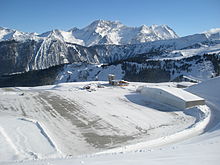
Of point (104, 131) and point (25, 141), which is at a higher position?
point (25, 141)

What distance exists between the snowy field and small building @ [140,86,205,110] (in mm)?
857

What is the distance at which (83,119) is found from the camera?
61.4ft

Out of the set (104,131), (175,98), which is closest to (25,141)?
(104,131)

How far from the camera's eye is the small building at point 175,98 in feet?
77.4

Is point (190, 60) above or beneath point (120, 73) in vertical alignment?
above

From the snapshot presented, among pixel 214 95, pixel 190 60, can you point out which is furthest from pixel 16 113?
pixel 190 60

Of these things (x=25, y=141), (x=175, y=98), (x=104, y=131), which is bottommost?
(x=104, y=131)

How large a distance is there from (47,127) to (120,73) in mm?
87938

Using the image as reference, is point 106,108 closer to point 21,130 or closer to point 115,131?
point 115,131

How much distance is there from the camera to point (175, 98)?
24.4 m

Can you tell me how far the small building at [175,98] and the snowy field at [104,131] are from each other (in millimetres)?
857

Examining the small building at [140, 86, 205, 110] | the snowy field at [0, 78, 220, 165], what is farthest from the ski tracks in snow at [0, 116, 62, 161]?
the small building at [140, 86, 205, 110]

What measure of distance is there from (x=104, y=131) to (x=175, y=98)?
1204cm

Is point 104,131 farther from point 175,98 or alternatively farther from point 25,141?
point 175,98
